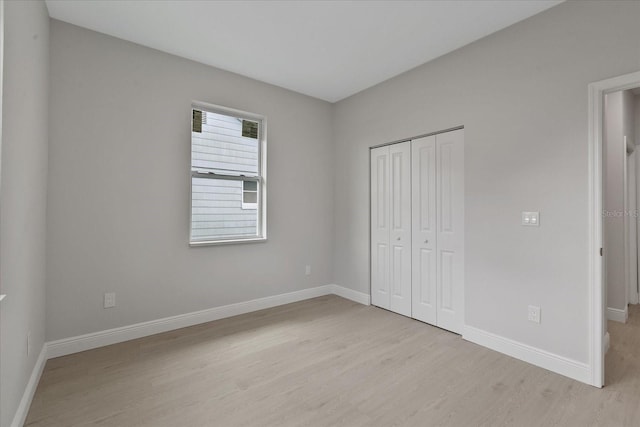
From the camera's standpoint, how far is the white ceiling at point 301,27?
2391 millimetres

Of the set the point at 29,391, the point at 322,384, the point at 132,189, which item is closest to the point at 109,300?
the point at 29,391

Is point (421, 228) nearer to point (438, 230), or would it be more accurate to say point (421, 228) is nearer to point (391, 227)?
point (438, 230)

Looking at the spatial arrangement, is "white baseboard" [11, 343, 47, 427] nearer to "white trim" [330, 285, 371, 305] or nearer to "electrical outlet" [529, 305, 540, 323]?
"white trim" [330, 285, 371, 305]

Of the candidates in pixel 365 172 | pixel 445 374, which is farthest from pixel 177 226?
pixel 445 374

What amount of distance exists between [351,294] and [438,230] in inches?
62.8

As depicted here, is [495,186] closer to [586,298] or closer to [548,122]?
[548,122]

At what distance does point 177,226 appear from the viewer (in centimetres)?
315

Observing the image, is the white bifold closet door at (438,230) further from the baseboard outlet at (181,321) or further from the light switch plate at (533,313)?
the baseboard outlet at (181,321)

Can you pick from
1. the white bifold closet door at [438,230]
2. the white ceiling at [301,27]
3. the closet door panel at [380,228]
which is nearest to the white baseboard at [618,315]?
the white bifold closet door at [438,230]

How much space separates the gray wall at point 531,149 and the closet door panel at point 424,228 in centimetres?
30

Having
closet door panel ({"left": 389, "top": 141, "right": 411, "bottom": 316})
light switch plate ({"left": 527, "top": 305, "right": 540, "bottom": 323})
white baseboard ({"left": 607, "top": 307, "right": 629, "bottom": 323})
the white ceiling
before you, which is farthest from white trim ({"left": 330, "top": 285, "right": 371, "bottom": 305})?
the white ceiling

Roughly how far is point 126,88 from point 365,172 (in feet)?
9.05

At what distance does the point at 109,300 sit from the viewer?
9.08ft

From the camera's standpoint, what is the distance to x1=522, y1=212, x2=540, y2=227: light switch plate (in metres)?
2.45
